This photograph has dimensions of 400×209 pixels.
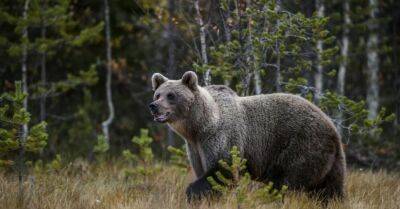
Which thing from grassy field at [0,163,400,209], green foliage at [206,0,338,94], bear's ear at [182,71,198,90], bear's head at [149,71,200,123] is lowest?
grassy field at [0,163,400,209]

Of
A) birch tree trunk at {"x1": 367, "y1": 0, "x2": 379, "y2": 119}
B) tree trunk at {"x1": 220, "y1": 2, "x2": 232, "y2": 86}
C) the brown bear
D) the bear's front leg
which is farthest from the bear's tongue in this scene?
birch tree trunk at {"x1": 367, "y1": 0, "x2": 379, "y2": 119}

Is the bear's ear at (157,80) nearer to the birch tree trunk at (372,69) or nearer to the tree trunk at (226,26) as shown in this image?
the tree trunk at (226,26)

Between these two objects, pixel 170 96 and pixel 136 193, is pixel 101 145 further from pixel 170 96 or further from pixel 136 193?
pixel 170 96

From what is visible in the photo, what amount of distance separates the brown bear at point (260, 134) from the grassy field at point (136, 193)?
325 millimetres

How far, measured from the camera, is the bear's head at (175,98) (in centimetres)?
708

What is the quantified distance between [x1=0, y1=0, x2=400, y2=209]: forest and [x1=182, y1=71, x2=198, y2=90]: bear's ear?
923 mm

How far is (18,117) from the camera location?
258 inches

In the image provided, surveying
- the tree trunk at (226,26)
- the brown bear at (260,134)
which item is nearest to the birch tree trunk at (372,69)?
the tree trunk at (226,26)

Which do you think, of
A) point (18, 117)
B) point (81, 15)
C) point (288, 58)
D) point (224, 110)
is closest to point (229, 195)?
point (224, 110)

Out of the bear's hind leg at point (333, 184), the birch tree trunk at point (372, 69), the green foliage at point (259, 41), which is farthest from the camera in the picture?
the birch tree trunk at point (372, 69)

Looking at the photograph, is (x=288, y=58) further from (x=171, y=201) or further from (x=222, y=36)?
(x=171, y=201)

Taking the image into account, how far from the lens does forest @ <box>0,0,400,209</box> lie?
6.90 m

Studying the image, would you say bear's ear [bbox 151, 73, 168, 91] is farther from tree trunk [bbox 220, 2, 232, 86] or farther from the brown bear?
tree trunk [bbox 220, 2, 232, 86]

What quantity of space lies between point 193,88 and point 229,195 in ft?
4.49
